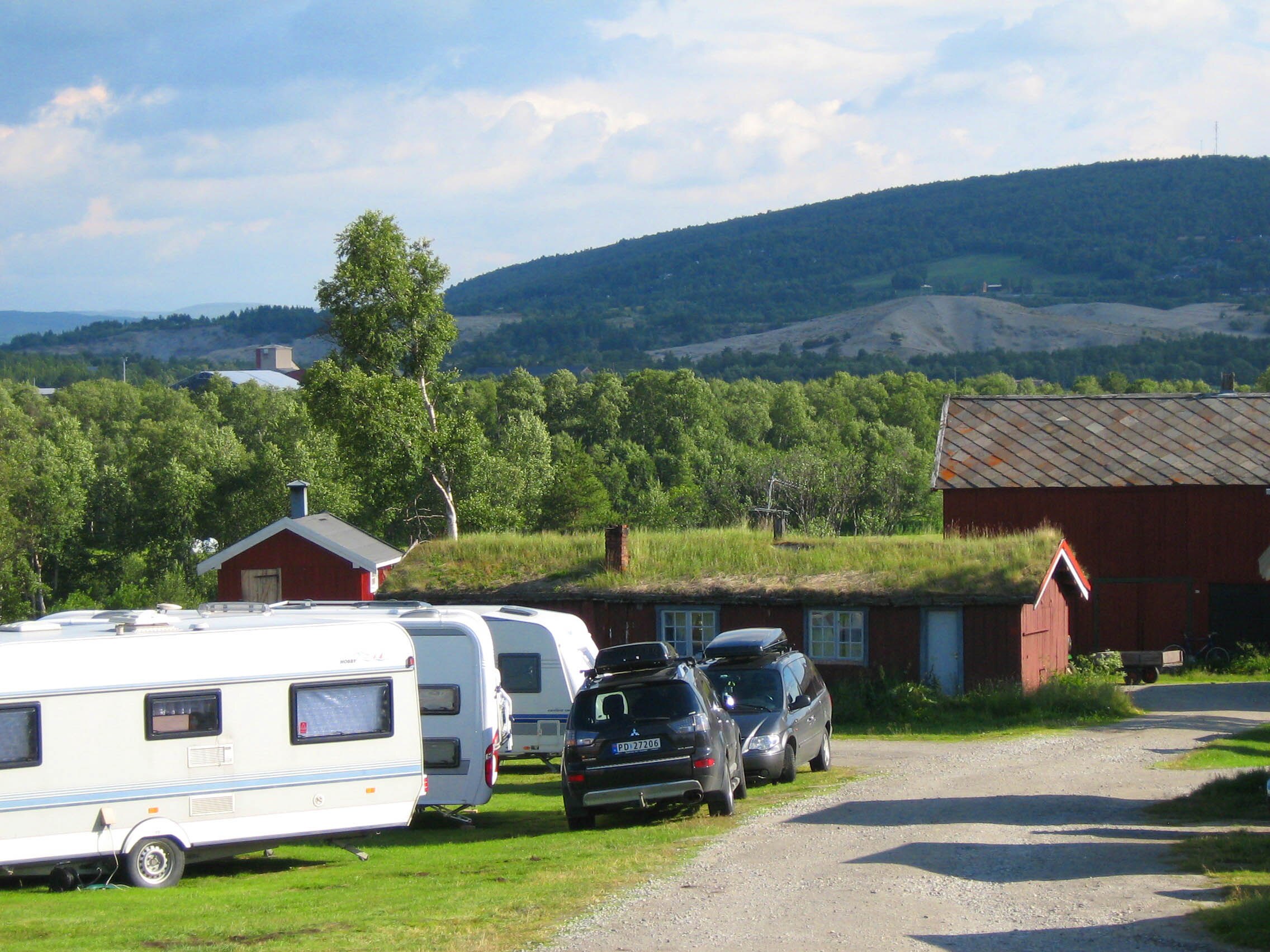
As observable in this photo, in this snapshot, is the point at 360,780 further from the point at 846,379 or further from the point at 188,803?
the point at 846,379

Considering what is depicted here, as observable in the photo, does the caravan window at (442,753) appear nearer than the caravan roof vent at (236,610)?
No

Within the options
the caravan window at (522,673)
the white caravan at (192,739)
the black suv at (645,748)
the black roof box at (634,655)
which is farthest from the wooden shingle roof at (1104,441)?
the white caravan at (192,739)

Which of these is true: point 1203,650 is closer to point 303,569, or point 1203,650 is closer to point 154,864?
point 303,569

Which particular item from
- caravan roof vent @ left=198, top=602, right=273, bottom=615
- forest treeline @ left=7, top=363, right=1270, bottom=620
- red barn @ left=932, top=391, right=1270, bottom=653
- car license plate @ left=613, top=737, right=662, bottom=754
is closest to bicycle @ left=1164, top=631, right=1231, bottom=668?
red barn @ left=932, top=391, right=1270, bottom=653

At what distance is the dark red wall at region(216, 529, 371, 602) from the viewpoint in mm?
34500

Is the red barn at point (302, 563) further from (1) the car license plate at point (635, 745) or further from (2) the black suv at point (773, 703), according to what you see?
(1) the car license plate at point (635, 745)

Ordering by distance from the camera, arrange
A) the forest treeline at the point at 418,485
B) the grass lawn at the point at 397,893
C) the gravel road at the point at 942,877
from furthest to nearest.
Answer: the forest treeline at the point at 418,485 → the grass lawn at the point at 397,893 → the gravel road at the point at 942,877

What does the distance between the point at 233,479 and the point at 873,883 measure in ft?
231

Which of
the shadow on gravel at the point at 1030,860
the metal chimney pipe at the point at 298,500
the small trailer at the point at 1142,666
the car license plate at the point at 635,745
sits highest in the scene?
the metal chimney pipe at the point at 298,500

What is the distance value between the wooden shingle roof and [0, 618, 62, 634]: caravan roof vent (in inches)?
926

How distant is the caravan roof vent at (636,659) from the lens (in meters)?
15.5

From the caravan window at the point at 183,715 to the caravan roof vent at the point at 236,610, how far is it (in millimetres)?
1764

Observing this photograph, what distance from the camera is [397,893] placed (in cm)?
1116

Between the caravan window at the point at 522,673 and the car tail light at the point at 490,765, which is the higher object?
the caravan window at the point at 522,673
